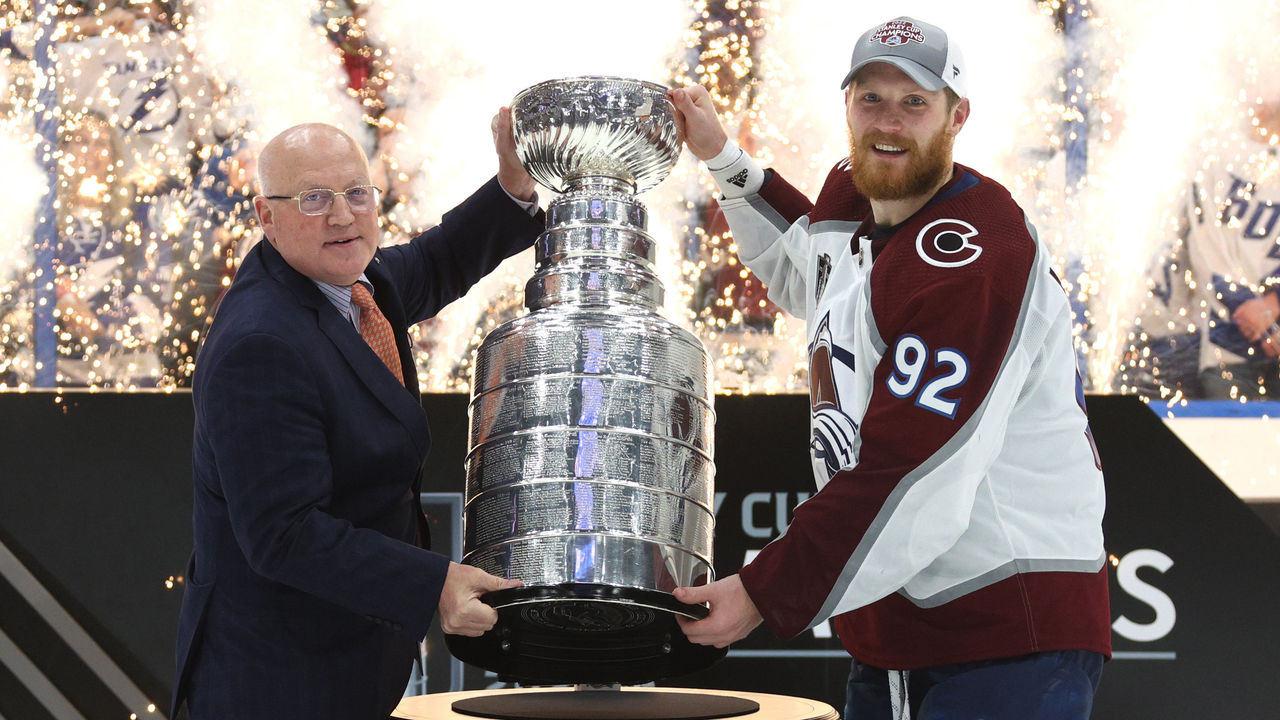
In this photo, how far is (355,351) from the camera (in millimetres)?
2203

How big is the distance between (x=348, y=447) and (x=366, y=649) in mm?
349

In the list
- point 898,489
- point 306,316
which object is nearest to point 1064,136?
point 898,489

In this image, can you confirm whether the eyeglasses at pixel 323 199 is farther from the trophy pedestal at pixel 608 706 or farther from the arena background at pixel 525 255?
the arena background at pixel 525 255

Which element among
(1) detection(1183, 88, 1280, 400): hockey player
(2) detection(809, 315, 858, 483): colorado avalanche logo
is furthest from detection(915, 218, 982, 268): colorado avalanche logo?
(1) detection(1183, 88, 1280, 400): hockey player

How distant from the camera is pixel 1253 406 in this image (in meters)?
3.51

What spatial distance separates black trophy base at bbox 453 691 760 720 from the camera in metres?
1.99

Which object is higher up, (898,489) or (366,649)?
(898,489)

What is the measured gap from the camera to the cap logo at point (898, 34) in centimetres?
223

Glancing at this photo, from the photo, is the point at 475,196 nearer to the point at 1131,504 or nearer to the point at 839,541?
the point at 839,541

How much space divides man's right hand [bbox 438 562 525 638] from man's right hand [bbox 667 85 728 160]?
3.20 ft

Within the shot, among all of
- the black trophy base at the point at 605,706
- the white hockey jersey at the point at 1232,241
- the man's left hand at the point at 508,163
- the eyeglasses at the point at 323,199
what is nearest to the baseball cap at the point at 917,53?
the man's left hand at the point at 508,163

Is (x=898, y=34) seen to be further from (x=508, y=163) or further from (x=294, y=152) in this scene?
(x=294, y=152)

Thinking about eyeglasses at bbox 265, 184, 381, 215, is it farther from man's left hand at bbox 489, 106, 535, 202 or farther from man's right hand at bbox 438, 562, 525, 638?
man's right hand at bbox 438, 562, 525, 638

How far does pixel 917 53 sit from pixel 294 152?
3.57ft
